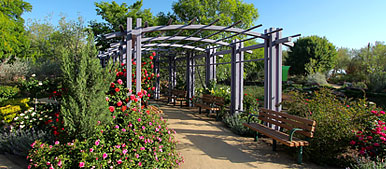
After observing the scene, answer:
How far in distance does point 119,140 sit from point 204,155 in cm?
162

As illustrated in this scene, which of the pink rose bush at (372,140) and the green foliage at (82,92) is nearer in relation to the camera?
the green foliage at (82,92)

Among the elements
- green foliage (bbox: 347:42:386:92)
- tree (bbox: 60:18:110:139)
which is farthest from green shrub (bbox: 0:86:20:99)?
green foliage (bbox: 347:42:386:92)

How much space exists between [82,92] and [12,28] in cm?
1711

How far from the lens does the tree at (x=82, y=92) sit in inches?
119

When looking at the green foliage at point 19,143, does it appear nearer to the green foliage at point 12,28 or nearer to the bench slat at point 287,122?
the bench slat at point 287,122

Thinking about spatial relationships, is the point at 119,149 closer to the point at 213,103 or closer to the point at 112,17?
the point at 213,103

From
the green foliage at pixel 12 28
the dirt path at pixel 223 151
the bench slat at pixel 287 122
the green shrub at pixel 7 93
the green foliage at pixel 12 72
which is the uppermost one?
the green foliage at pixel 12 28

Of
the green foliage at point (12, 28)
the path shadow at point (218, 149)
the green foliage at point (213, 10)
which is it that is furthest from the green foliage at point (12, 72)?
the path shadow at point (218, 149)

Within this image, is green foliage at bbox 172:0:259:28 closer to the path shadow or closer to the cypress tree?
the path shadow

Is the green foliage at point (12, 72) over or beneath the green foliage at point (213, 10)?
beneath

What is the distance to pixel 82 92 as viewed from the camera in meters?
3.07

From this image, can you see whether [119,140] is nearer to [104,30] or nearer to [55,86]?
[55,86]

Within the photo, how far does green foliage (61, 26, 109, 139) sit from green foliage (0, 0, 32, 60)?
14404 mm

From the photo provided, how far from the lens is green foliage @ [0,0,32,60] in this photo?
14067mm
